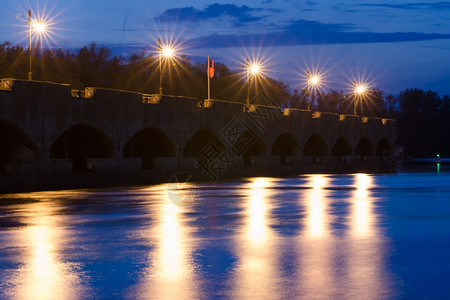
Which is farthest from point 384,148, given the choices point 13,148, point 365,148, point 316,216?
point 316,216

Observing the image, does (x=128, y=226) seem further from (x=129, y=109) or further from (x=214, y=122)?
(x=214, y=122)

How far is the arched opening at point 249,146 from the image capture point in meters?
49.0

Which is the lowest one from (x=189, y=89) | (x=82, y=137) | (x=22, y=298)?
(x=22, y=298)

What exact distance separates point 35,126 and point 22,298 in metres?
24.2

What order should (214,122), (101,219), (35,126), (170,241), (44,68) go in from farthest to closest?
(44,68) → (214,122) → (35,126) → (101,219) → (170,241)

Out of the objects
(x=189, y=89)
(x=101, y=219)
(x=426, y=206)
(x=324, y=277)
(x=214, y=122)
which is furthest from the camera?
(x=189, y=89)

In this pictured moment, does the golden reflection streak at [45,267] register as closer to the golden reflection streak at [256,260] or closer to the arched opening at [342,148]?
the golden reflection streak at [256,260]

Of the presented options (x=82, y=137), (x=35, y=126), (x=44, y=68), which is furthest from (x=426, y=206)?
(x=44, y=68)

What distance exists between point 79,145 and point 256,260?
29.5 meters

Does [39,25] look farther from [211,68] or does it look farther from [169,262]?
[169,262]

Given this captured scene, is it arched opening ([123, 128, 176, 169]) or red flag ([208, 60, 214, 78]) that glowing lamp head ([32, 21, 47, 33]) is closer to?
arched opening ([123, 128, 176, 169])

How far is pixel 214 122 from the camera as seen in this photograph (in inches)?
1721

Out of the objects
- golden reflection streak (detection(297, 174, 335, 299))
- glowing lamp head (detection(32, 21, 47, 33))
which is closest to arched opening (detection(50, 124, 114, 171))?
glowing lamp head (detection(32, 21, 47, 33))

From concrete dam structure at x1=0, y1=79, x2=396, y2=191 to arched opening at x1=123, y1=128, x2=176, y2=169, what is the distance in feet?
0.20
